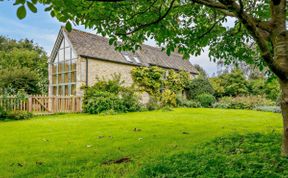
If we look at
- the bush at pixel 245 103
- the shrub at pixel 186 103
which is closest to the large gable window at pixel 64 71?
the shrub at pixel 186 103

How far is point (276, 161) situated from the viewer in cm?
378

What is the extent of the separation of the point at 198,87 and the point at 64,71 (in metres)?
14.3

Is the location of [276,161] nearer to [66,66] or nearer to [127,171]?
[127,171]

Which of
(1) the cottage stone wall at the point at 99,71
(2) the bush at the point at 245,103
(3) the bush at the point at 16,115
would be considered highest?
(1) the cottage stone wall at the point at 99,71

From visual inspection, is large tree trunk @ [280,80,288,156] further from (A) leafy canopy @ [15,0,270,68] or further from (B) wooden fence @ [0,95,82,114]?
(B) wooden fence @ [0,95,82,114]

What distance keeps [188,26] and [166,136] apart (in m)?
3.22

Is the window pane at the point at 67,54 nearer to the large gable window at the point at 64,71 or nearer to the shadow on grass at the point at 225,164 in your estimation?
the large gable window at the point at 64,71

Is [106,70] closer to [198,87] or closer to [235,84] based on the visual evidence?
[198,87]

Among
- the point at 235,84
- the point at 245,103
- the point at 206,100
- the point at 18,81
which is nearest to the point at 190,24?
the point at 245,103

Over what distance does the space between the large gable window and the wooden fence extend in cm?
210

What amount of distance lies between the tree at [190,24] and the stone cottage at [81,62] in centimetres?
1490

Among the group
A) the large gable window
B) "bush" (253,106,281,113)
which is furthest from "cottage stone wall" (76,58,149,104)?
"bush" (253,106,281,113)

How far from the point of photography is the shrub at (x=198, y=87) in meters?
29.1

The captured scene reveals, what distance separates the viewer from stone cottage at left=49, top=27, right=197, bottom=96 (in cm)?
2134
